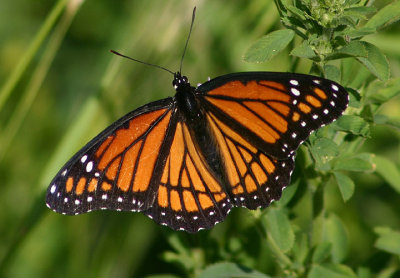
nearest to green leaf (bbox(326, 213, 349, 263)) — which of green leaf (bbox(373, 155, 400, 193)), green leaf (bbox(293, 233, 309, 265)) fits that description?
green leaf (bbox(293, 233, 309, 265))

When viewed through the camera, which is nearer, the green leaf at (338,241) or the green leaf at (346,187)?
the green leaf at (346,187)

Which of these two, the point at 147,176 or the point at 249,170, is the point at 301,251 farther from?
the point at 147,176

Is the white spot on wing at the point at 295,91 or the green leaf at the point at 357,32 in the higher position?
the green leaf at the point at 357,32

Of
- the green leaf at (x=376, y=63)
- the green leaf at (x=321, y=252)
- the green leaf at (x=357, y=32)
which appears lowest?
the green leaf at (x=321, y=252)

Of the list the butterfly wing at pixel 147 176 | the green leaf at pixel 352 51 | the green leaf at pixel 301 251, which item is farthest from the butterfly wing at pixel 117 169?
the green leaf at pixel 352 51

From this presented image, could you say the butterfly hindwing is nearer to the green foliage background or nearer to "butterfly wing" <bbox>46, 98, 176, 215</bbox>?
the green foliage background

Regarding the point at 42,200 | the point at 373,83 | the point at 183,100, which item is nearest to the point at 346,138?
the point at 373,83

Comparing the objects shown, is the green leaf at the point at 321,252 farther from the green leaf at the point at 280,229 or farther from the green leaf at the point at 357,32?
the green leaf at the point at 357,32

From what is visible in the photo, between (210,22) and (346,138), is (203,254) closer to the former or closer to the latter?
(346,138)
